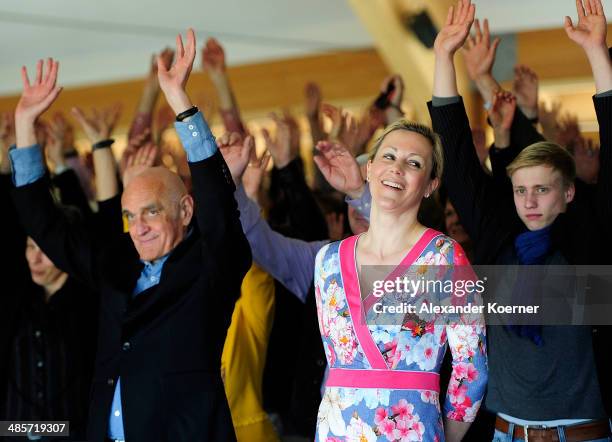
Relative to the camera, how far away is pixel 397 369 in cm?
230

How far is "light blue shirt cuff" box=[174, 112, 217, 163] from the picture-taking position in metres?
2.57

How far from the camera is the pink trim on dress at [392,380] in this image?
7.52ft

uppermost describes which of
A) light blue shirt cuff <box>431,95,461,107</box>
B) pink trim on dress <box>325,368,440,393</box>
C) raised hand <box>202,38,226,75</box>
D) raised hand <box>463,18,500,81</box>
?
raised hand <box>202,38,226,75</box>

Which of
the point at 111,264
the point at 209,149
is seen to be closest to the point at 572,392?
the point at 209,149

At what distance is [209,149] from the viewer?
2574 millimetres

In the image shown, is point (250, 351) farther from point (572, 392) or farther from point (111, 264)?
point (572, 392)

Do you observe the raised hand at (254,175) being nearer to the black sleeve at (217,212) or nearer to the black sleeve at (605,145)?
the black sleeve at (217,212)

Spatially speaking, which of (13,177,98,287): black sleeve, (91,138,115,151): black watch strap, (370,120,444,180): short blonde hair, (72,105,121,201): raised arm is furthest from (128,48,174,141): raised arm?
(370,120,444,180): short blonde hair

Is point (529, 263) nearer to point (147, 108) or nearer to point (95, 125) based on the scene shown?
point (95, 125)

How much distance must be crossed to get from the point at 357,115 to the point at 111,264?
5.08 m

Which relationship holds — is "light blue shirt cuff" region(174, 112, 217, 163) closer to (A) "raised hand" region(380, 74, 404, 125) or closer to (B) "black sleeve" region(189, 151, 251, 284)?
(B) "black sleeve" region(189, 151, 251, 284)

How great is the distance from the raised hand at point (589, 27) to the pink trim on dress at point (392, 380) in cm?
104

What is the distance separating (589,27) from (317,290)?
1.07 m

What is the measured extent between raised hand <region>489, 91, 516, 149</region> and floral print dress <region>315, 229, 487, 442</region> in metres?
1.07
